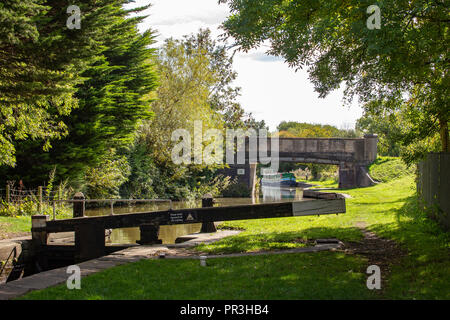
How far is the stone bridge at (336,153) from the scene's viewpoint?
127ft

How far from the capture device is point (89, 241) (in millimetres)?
12078

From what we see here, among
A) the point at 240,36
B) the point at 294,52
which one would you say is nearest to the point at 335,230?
the point at 294,52

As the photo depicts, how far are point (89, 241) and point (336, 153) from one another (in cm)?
3035

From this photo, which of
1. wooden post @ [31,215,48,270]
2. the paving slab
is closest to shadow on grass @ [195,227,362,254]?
the paving slab

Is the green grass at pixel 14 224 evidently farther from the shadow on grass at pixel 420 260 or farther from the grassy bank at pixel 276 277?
the shadow on grass at pixel 420 260

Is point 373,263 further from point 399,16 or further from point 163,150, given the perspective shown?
point 163,150

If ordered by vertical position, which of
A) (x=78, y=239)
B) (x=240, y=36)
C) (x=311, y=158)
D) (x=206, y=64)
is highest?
(x=206, y=64)

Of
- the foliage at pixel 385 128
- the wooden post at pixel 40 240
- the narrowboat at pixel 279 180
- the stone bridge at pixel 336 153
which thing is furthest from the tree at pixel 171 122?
the narrowboat at pixel 279 180

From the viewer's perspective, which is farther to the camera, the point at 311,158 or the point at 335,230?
the point at 311,158

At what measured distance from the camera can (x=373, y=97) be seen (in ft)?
43.1

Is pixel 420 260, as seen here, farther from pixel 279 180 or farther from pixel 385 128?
pixel 279 180

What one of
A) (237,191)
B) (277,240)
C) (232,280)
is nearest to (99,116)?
(277,240)

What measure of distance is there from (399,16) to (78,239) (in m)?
9.50

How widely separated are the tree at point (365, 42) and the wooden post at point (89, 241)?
641cm
